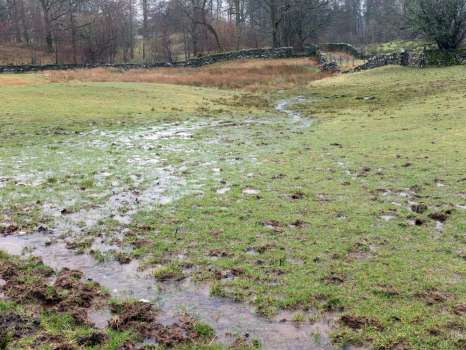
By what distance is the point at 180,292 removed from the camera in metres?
5.79

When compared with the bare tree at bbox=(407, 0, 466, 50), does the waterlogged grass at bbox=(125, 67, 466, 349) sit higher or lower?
lower

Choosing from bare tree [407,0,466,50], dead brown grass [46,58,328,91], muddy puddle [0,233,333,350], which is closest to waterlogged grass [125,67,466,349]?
muddy puddle [0,233,333,350]

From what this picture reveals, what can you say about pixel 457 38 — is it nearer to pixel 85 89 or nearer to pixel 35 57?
pixel 85 89

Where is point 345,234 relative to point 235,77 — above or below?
below

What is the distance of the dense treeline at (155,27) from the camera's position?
60.3 m

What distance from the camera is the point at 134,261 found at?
6621mm

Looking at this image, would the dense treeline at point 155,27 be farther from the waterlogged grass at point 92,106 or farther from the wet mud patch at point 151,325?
the wet mud patch at point 151,325

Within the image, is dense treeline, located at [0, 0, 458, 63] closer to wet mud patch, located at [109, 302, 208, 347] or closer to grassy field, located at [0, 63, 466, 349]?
grassy field, located at [0, 63, 466, 349]

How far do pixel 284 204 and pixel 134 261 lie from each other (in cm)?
320

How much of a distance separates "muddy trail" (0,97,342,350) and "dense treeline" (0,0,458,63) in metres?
48.5

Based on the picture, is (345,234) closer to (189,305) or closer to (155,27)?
(189,305)

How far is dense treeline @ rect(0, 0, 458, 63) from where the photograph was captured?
60.3m

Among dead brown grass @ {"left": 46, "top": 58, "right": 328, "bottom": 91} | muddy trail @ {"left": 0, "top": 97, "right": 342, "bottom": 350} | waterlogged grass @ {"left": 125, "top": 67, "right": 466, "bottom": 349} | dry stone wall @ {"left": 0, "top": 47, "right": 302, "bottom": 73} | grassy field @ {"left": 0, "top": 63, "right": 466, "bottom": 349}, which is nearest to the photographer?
muddy trail @ {"left": 0, "top": 97, "right": 342, "bottom": 350}

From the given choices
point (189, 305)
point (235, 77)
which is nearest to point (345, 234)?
point (189, 305)
